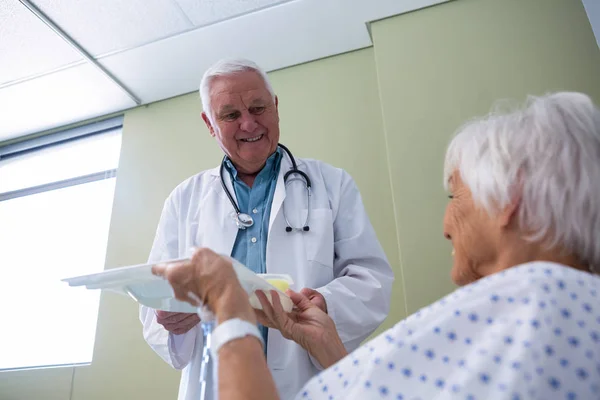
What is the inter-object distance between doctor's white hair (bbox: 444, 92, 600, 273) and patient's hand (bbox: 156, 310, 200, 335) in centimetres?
76

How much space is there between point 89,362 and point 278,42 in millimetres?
1994

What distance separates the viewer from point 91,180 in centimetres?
300

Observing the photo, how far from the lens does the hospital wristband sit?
648 millimetres

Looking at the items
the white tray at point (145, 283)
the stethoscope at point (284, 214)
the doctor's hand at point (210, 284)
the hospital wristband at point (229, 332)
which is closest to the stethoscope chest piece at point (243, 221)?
the stethoscope at point (284, 214)

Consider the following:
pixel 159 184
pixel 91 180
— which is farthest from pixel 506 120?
pixel 91 180

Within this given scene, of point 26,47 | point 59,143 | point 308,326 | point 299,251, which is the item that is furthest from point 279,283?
point 59,143

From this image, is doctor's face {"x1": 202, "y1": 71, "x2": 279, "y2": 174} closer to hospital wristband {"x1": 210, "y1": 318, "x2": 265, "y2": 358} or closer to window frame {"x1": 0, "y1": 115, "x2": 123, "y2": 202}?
hospital wristband {"x1": 210, "y1": 318, "x2": 265, "y2": 358}

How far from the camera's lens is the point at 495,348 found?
0.55 metres

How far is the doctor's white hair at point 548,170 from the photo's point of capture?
0.69 meters

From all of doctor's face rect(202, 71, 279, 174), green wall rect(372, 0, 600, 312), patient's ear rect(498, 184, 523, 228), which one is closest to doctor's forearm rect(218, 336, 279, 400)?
patient's ear rect(498, 184, 523, 228)

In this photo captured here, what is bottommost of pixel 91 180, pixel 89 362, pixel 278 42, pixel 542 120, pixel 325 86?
pixel 89 362

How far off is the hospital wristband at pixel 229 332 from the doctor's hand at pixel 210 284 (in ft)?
0.04

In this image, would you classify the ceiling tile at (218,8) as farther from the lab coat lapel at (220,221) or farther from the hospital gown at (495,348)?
the hospital gown at (495,348)

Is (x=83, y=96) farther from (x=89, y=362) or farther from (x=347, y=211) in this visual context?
(x=347, y=211)
